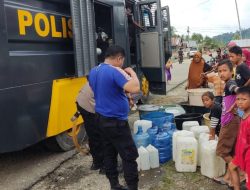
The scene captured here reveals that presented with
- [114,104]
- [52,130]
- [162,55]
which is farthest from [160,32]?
[114,104]

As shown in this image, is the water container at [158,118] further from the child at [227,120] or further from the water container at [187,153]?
the child at [227,120]

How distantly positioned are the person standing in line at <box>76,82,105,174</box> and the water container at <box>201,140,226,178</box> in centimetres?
127

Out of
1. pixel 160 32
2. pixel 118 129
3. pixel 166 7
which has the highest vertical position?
pixel 166 7

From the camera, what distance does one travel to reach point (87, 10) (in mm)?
5176

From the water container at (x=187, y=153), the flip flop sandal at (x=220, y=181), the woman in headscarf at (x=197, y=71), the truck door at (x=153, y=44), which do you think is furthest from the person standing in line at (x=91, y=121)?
the woman in headscarf at (x=197, y=71)

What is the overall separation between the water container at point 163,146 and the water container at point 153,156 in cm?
21

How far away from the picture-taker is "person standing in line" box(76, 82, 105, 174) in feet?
14.8

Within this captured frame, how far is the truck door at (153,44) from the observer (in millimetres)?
7831

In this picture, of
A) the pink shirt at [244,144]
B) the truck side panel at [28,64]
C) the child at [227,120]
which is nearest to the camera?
the pink shirt at [244,144]

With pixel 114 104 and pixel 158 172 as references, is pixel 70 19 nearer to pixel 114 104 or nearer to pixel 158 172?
pixel 114 104

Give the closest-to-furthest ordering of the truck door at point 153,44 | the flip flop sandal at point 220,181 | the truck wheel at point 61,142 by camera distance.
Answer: the flip flop sandal at point 220,181 → the truck wheel at point 61,142 → the truck door at point 153,44

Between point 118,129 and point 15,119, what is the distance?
1.22 m

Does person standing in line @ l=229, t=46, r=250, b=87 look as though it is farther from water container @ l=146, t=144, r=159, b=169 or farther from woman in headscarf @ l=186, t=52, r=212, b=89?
woman in headscarf @ l=186, t=52, r=212, b=89

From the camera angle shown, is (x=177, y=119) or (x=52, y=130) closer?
(x=52, y=130)
